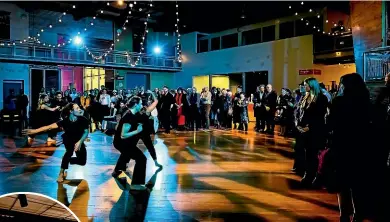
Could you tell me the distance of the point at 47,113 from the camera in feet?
33.7

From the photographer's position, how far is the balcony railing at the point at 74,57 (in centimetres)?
1867

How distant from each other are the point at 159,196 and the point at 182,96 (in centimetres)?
894

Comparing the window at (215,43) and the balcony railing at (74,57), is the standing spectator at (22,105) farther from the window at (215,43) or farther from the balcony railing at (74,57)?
the window at (215,43)

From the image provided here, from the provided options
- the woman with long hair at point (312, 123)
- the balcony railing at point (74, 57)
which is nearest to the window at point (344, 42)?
the woman with long hair at point (312, 123)

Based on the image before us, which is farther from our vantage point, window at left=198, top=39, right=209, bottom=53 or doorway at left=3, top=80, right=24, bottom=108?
window at left=198, top=39, right=209, bottom=53

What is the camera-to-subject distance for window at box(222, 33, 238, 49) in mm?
23920

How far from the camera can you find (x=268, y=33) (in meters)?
21.6

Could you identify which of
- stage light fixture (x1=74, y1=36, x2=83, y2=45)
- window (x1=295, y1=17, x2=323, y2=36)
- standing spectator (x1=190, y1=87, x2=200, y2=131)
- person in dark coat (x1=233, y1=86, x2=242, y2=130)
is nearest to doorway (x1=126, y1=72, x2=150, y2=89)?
stage light fixture (x1=74, y1=36, x2=83, y2=45)

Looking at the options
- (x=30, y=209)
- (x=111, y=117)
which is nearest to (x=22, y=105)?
(x=111, y=117)

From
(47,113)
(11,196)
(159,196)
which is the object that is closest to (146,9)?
(47,113)

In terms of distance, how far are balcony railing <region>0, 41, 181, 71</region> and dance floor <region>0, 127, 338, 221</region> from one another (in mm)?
11316

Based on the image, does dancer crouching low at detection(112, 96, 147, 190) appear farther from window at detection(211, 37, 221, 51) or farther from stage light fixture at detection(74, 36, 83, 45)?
window at detection(211, 37, 221, 51)

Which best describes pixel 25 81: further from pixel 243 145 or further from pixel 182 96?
pixel 243 145

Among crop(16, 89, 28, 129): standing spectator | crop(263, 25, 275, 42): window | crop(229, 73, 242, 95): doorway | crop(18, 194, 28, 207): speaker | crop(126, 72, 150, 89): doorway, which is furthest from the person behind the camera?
crop(126, 72, 150, 89): doorway
